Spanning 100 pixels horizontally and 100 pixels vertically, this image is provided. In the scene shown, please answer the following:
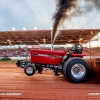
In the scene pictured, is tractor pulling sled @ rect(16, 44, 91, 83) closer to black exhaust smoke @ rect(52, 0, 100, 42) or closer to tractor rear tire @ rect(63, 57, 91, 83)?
tractor rear tire @ rect(63, 57, 91, 83)

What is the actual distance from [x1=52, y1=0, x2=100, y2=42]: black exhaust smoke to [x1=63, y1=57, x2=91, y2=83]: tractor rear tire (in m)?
2.12

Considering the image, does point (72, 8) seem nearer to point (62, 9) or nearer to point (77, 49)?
point (62, 9)

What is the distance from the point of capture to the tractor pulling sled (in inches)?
191

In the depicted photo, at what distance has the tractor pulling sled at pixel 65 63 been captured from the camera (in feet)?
16.0

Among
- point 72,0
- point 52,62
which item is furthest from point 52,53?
point 72,0

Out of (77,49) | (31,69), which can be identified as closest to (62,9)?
(77,49)

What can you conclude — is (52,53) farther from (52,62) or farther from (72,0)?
(72,0)

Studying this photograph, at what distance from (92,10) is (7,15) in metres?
1.74

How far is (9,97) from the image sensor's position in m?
2.88

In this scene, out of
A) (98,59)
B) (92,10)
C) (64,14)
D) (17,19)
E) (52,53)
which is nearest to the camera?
(92,10)

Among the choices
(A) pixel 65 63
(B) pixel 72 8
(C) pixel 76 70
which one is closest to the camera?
(B) pixel 72 8

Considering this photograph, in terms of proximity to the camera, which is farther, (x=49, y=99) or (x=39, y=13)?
(x=39, y=13)

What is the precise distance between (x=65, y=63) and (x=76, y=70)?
368 millimetres

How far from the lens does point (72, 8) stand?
2389mm
